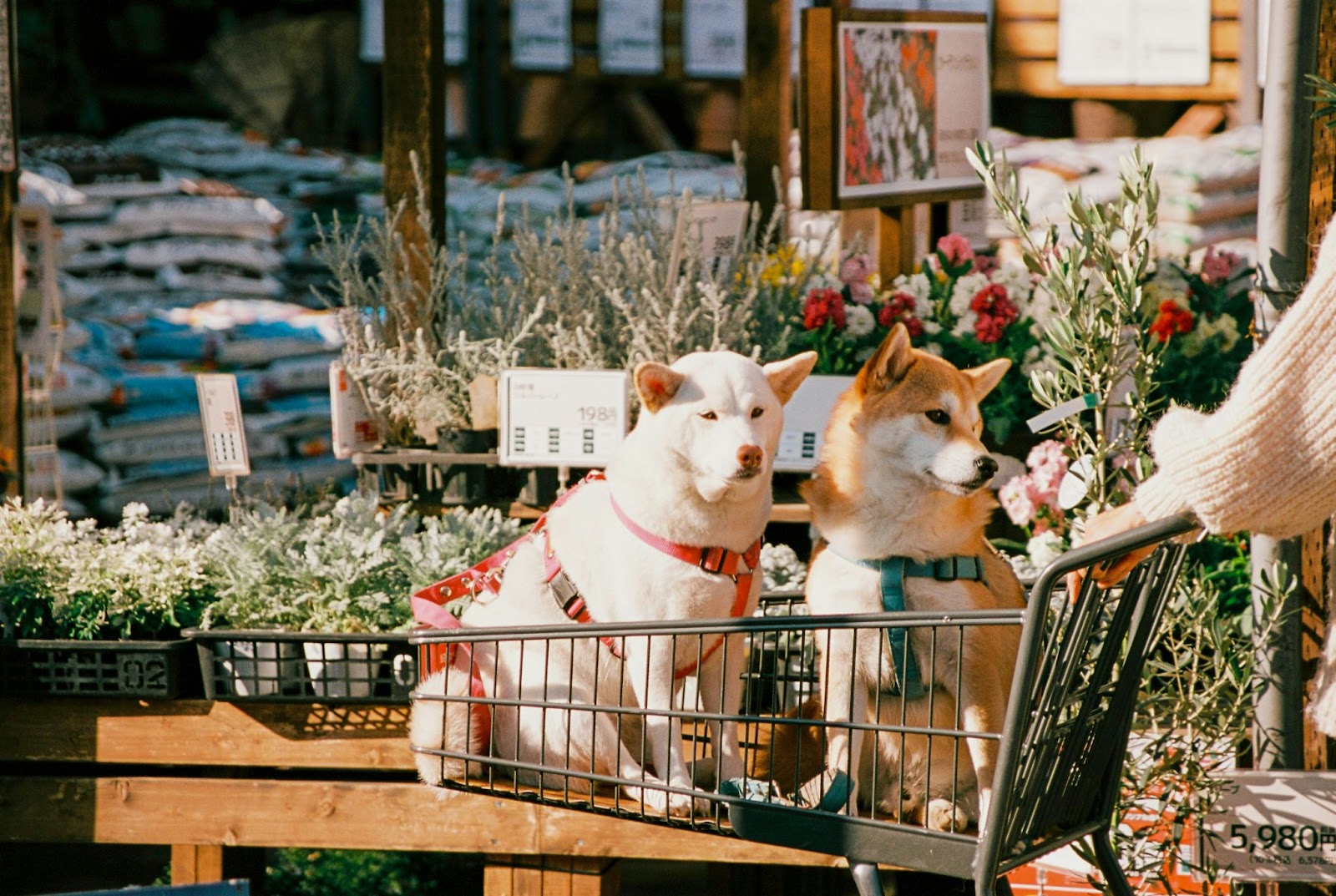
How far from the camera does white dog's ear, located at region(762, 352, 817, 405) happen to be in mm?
2510

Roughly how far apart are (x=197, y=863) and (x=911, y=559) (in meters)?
1.68

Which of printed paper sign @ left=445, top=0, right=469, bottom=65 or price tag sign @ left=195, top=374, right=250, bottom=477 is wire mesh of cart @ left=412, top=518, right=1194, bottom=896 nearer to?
price tag sign @ left=195, top=374, right=250, bottom=477

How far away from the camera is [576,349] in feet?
13.0

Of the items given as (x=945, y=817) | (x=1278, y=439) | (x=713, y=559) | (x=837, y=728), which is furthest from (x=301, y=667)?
(x=1278, y=439)

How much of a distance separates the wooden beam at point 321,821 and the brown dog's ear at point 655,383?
85 centimetres

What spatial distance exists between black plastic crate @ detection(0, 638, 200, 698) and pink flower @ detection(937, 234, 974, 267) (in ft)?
8.23

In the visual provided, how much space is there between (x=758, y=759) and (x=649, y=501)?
624 mm

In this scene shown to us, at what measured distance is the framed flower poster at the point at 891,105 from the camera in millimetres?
4215

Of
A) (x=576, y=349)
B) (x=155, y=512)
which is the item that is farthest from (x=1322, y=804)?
(x=155, y=512)

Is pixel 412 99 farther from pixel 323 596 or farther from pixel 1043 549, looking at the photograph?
pixel 1043 549

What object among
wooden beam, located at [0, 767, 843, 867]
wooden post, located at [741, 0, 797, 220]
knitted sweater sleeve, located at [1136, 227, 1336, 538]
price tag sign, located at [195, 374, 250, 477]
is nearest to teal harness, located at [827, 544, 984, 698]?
wooden beam, located at [0, 767, 843, 867]

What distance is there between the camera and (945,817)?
86.8 inches

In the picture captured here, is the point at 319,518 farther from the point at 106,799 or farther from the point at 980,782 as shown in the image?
the point at 980,782

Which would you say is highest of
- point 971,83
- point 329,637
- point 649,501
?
point 971,83
